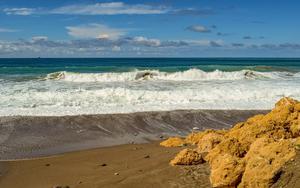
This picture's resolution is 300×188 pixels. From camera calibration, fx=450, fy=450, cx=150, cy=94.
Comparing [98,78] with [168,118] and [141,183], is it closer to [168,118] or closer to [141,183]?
[168,118]

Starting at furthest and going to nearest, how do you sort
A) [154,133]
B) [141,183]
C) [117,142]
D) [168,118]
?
[168,118] → [154,133] → [117,142] → [141,183]

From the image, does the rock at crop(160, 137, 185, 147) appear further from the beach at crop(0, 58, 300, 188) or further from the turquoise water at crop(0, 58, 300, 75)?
the turquoise water at crop(0, 58, 300, 75)

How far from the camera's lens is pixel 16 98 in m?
15.9

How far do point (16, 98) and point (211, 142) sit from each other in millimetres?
10854

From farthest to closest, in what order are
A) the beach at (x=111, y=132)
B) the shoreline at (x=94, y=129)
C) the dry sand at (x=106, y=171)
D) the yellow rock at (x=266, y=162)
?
1. the shoreline at (x=94, y=129)
2. the beach at (x=111, y=132)
3. the dry sand at (x=106, y=171)
4. the yellow rock at (x=266, y=162)

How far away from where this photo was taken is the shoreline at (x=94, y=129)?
935 centimetres

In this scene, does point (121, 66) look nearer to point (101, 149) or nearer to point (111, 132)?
point (111, 132)

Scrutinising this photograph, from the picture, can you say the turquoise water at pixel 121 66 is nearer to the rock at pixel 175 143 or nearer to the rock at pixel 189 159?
the rock at pixel 175 143

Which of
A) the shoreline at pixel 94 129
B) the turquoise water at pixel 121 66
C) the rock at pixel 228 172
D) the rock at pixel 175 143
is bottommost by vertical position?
the shoreline at pixel 94 129

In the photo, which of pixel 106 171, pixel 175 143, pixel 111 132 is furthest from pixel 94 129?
pixel 106 171

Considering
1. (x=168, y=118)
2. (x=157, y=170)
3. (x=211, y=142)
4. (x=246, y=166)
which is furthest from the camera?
(x=168, y=118)

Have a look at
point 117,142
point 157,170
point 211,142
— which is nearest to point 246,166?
point 157,170

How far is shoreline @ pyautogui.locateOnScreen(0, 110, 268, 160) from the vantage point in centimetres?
935

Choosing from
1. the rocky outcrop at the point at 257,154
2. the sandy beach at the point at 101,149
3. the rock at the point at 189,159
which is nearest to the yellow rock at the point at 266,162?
the rocky outcrop at the point at 257,154
